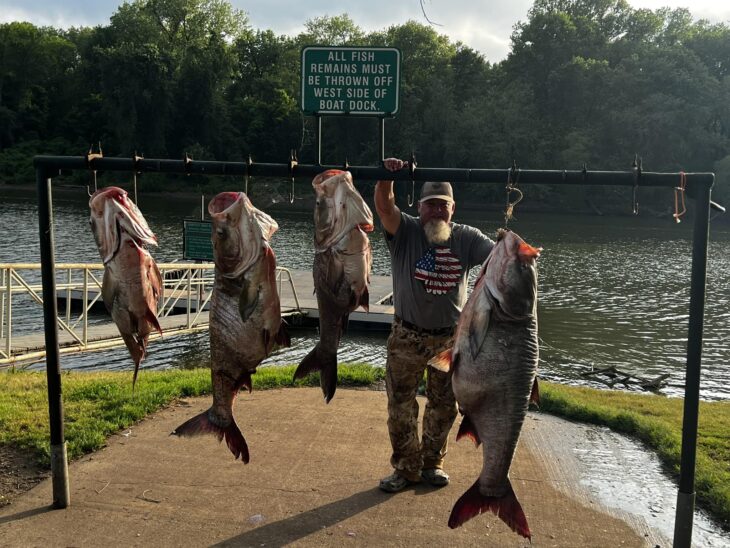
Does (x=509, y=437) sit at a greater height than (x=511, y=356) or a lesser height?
lesser

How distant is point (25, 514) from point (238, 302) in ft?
8.98

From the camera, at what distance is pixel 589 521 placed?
5.11m

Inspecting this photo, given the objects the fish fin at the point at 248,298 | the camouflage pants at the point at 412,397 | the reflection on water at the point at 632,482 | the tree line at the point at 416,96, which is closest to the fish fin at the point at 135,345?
the fish fin at the point at 248,298

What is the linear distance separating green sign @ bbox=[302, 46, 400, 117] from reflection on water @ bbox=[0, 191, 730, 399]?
9.48 m

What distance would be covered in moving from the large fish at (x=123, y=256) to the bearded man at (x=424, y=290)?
173 cm

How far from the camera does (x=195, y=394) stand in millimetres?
7945

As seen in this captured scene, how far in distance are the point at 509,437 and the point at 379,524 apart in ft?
5.89

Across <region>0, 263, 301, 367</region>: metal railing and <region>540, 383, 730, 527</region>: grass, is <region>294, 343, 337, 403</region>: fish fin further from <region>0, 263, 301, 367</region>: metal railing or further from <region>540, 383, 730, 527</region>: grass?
<region>540, 383, 730, 527</region>: grass

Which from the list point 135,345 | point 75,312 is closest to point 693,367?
point 135,345

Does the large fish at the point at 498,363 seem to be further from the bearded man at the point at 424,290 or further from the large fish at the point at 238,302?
the bearded man at the point at 424,290

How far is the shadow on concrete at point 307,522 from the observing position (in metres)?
4.68

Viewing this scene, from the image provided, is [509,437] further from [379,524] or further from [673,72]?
[673,72]

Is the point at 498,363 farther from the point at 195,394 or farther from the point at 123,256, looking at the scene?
the point at 195,394

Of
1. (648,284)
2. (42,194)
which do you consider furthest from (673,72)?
(42,194)
